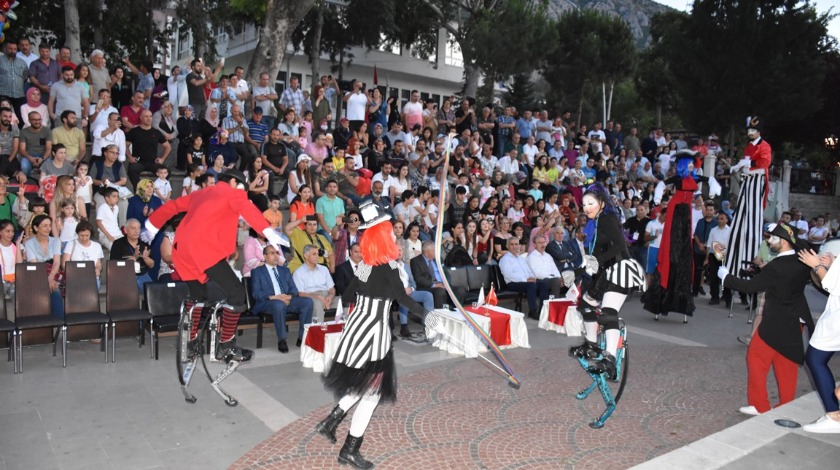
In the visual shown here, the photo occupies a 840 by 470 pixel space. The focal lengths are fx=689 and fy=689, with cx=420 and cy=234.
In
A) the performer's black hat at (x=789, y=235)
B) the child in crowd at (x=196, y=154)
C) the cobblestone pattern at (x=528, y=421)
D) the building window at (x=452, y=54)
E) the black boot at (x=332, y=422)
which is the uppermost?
the building window at (x=452, y=54)

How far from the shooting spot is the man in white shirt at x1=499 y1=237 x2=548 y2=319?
36.6ft

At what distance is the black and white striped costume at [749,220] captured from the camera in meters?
11.3

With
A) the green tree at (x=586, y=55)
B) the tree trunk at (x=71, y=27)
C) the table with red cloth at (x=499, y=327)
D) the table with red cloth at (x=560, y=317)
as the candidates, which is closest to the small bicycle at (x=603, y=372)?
the table with red cloth at (x=499, y=327)

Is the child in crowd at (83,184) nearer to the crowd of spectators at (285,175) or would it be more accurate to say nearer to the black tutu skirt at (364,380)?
the crowd of spectators at (285,175)

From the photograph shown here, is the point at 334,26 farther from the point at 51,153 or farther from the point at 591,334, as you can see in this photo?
the point at 591,334

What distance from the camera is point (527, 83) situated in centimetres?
3594

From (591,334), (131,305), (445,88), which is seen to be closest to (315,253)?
(131,305)

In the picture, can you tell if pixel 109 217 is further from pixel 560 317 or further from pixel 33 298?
pixel 560 317

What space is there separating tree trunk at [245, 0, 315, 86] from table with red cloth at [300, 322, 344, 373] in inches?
417

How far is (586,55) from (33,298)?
32474mm

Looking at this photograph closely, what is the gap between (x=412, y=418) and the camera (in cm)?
629

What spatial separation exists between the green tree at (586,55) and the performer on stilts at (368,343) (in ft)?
107

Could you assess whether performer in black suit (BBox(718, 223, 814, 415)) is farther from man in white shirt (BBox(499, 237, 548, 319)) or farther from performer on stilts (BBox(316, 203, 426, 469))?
man in white shirt (BBox(499, 237, 548, 319))

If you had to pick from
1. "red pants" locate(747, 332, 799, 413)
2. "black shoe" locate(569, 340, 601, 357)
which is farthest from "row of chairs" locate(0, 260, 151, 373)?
"red pants" locate(747, 332, 799, 413)
